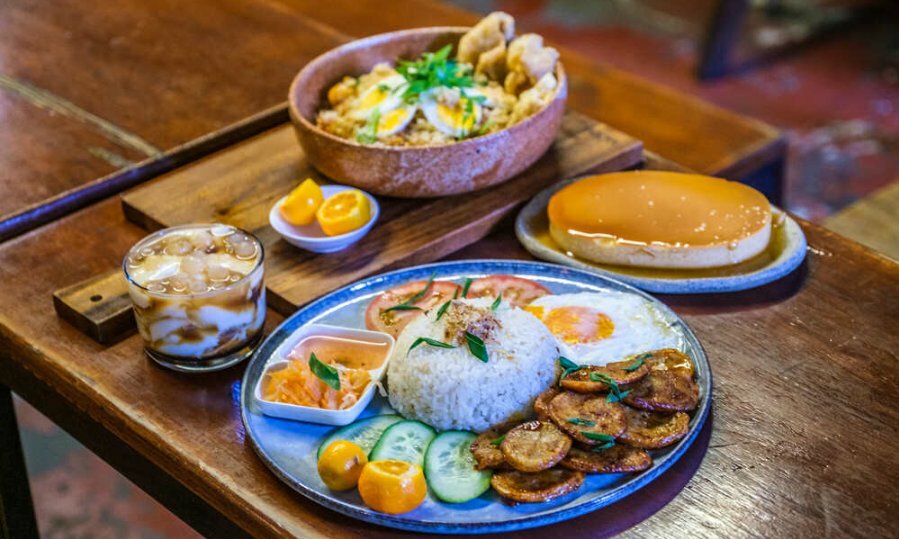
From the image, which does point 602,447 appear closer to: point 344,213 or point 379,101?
point 344,213

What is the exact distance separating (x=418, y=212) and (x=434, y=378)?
1.69ft

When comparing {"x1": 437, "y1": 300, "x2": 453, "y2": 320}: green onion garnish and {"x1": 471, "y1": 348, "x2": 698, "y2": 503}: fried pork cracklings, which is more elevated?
{"x1": 437, "y1": 300, "x2": 453, "y2": 320}: green onion garnish

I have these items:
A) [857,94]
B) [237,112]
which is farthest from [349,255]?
[857,94]

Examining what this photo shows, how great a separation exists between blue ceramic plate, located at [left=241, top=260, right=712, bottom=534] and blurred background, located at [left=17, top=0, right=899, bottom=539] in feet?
4.77

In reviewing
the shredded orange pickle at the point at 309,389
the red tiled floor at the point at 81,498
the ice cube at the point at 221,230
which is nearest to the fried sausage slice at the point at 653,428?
the shredded orange pickle at the point at 309,389

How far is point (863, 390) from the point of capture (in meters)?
1.43

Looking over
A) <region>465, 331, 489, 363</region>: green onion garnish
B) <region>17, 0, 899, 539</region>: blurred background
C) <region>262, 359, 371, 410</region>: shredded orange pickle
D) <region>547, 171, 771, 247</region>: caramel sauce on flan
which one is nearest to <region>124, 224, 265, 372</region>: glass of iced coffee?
<region>262, 359, 371, 410</region>: shredded orange pickle

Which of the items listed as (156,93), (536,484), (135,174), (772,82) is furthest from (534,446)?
(772,82)

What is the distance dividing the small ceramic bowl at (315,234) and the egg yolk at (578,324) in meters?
0.37

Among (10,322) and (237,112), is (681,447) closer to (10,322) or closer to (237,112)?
(10,322)

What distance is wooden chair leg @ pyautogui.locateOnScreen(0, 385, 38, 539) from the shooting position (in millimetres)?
1938

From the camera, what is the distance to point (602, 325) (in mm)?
1478

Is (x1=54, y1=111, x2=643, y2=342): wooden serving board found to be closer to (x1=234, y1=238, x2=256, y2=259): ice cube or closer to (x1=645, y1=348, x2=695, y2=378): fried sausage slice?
(x1=234, y1=238, x2=256, y2=259): ice cube

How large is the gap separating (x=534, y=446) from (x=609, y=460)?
3.6 inches
